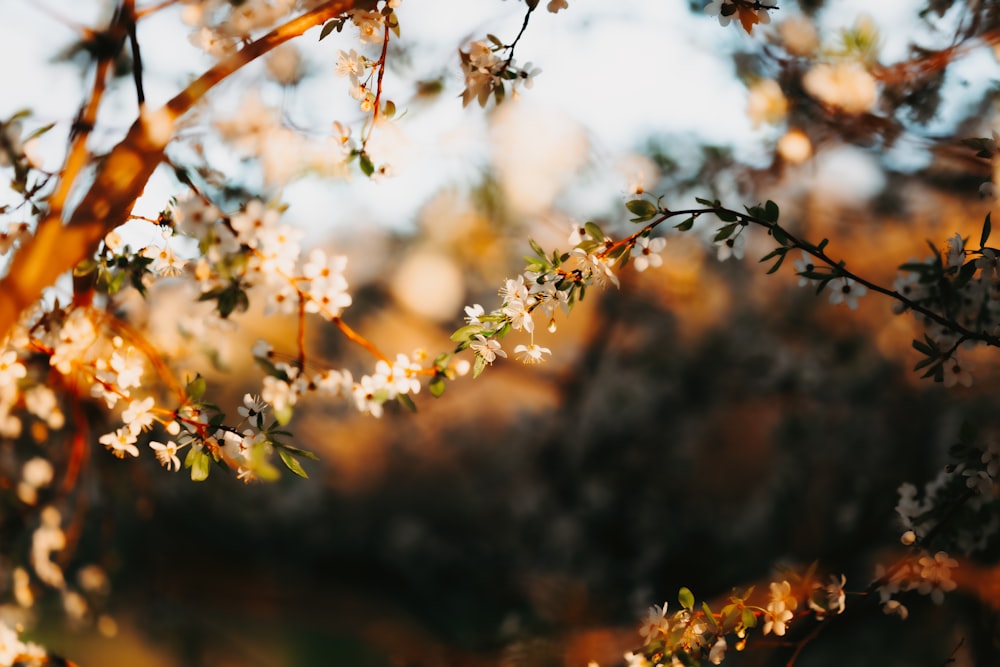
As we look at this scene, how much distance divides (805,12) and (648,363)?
1628 millimetres

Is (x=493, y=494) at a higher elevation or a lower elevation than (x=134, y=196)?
higher

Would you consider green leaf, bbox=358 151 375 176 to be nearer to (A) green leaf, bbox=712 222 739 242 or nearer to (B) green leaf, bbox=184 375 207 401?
(B) green leaf, bbox=184 375 207 401

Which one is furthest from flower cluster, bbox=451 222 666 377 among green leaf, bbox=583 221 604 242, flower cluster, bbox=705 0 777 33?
flower cluster, bbox=705 0 777 33

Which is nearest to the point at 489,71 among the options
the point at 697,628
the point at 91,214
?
the point at 91,214

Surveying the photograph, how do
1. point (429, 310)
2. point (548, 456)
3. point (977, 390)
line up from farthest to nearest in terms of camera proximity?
1. point (548, 456)
2. point (429, 310)
3. point (977, 390)

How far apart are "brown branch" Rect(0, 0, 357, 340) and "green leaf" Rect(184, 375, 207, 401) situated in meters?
0.14

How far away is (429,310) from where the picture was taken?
2695 millimetres

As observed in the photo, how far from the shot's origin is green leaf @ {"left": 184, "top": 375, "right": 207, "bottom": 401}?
0.60 metres

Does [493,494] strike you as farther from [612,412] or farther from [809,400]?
[809,400]

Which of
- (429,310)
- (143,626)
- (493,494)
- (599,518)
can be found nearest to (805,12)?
(429,310)

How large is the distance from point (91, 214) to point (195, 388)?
0.17m

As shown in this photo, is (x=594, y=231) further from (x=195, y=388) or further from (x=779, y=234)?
(x=195, y=388)

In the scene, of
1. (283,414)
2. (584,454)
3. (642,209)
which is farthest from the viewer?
(584,454)

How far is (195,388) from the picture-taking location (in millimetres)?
603
